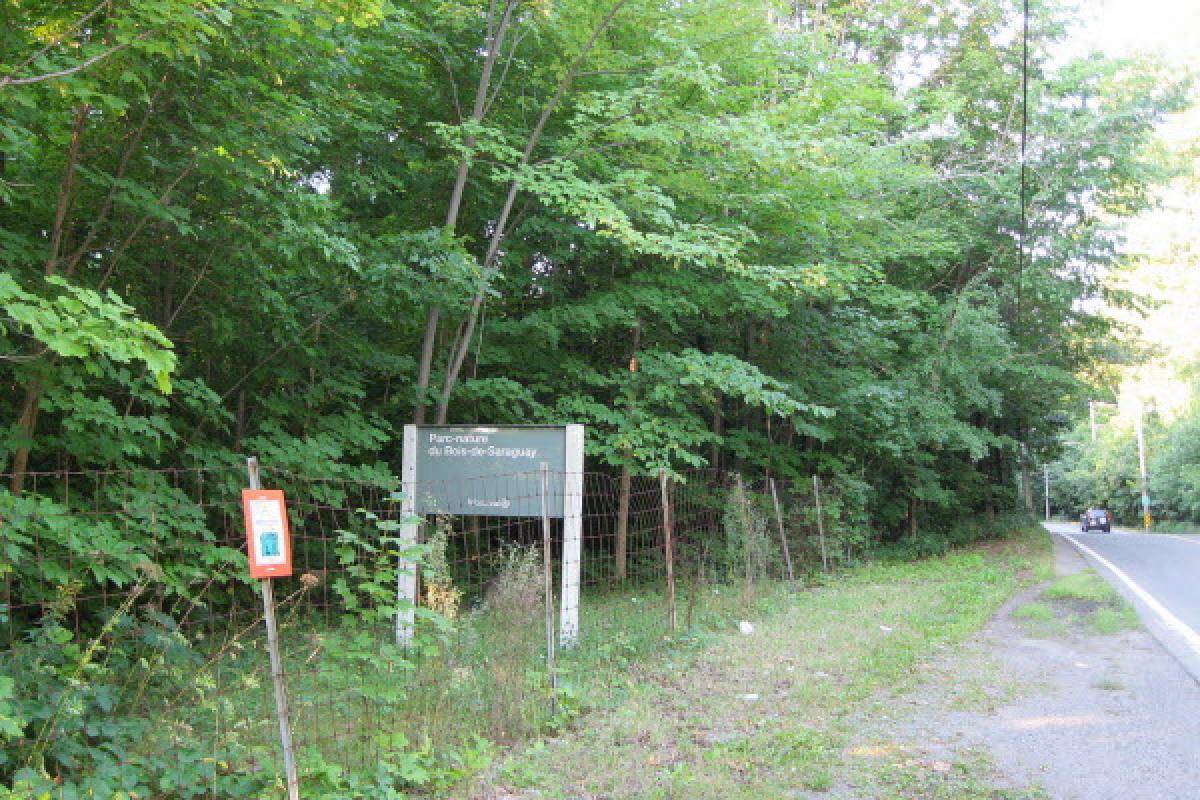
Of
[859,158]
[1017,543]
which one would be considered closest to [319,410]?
[859,158]

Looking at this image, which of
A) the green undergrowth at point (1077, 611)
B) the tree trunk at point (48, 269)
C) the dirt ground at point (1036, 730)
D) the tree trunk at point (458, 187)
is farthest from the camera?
the tree trunk at point (458, 187)

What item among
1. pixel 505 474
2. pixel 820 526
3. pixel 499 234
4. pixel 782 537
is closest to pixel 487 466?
pixel 505 474

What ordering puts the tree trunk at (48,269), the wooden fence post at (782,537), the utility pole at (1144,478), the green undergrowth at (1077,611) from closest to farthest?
the tree trunk at (48,269)
the green undergrowth at (1077,611)
the wooden fence post at (782,537)
the utility pole at (1144,478)

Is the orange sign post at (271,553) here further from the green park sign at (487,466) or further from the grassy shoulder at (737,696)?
the green park sign at (487,466)

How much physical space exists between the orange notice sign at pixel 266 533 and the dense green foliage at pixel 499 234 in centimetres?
93

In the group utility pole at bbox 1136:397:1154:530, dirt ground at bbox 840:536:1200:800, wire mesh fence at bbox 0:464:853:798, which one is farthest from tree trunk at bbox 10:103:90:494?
utility pole at bbox 1136:397:1154:530

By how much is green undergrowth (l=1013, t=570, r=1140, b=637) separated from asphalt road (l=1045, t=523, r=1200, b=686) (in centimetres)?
26

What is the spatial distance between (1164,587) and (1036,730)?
9828mm

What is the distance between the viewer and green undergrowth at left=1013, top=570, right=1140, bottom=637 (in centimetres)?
916

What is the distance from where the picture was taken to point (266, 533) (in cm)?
384

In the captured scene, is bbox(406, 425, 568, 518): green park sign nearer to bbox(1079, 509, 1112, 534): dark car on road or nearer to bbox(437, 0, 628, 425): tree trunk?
bbox(437, 0, 628, 425): tree trunk

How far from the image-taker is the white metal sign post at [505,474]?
7.32m

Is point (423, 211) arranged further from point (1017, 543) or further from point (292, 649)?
point (1017, 543)

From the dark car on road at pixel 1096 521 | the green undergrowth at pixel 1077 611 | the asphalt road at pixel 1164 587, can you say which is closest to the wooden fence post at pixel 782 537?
the green undergrowth at pixel 1077 611
